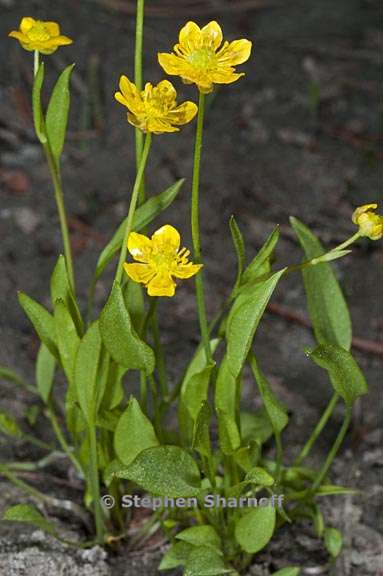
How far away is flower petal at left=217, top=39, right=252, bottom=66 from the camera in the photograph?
4.25ft

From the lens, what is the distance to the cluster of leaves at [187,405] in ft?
4.40

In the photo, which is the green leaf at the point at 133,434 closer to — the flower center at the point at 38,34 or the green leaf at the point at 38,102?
the green leaf at the point at 38,102

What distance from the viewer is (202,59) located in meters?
1.24

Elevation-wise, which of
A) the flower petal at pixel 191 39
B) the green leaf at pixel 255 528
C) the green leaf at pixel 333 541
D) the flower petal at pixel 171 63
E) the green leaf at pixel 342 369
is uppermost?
the flower petal at pixel 191 39

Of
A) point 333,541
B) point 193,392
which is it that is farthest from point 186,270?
point 333,541

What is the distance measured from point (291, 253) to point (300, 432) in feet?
1.98

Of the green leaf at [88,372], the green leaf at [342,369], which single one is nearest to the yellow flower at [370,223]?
the green leaf at [342,369]

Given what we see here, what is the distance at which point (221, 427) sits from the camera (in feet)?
4.72

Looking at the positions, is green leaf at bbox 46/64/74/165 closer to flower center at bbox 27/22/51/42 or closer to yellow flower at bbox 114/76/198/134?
flower center at bbox 27/22/51/42

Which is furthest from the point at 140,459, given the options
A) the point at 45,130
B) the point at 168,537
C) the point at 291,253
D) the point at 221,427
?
the point at 291,253

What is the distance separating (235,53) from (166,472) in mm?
585

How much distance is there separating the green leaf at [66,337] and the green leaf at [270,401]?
0.26 meters

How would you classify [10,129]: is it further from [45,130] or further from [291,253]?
[45,130]

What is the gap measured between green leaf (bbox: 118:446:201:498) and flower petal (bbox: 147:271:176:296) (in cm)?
24
